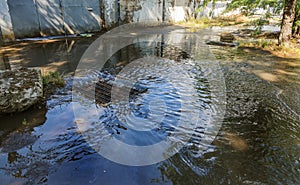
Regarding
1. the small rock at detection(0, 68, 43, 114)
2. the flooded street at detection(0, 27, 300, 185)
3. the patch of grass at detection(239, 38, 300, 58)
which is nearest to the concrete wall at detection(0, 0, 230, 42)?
the flooded street at detection(0, 27, 300, 185)

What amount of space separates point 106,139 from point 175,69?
372 cm

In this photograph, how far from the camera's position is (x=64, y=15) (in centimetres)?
1103

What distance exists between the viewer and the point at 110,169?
255 centimetres

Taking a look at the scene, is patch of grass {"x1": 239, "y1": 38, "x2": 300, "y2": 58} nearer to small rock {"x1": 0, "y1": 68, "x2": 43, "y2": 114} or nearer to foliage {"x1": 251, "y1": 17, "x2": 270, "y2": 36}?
foliage {"x1": 251, "y1": 17, "x2": 270, "y2": 36}

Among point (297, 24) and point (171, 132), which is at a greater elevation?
point (297, 24)

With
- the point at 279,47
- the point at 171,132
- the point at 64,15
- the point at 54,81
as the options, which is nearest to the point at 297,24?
the point at 279,47

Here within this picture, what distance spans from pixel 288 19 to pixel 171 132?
322 inches

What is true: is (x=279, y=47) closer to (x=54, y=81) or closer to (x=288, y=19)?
(x=288, y=19)

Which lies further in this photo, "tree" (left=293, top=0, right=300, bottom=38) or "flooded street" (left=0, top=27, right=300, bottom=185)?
"tree" (left=293, top=0, right=300, bottom=38)

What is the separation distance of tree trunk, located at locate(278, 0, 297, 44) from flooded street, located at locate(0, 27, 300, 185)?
3391mm

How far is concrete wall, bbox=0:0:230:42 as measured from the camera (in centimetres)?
937

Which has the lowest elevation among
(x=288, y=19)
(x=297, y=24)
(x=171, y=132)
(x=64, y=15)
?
(x=171, y=132)

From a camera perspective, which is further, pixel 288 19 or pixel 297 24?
pixel 297 24

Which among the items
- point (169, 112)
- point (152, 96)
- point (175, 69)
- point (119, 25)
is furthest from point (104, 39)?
point (169, 112)
